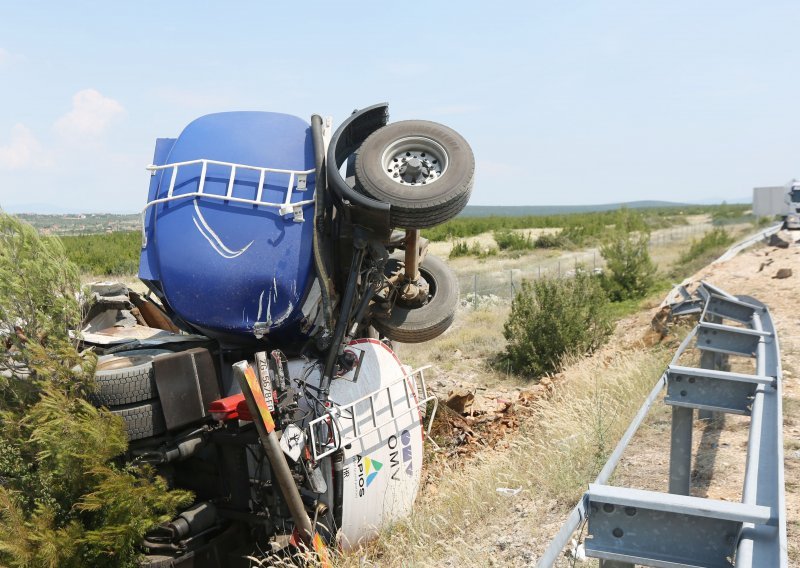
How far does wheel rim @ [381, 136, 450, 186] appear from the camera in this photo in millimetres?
4684

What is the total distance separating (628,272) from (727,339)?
1548 cm

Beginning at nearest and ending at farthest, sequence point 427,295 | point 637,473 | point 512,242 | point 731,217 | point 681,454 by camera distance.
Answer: point 681,454
point 637,473
point 427,295
point 512,242
point 731,217

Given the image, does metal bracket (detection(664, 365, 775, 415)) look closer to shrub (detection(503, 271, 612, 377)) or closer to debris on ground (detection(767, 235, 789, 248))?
shrub (detection(503, 271, 612, 377))

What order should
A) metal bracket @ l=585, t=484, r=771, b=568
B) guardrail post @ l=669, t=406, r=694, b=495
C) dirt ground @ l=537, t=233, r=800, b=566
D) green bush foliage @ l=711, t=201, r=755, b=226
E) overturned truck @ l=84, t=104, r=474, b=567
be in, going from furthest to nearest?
green bush foliage @ l=711, t=201, r=755, b=226, overturned truck @ l=84, t=104, r=474, b=567, dirt ground @ l=537, t=233, r=800, b=566, guardrail post @ l=669, t=406, r=694, b=495, metal bracket @ l=585, t=484, r=771, b=568

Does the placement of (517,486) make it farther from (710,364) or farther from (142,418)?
(142,418)

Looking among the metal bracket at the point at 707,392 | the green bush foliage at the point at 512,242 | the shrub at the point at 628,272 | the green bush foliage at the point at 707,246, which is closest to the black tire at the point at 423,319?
the metal bracket at the point at 707,392

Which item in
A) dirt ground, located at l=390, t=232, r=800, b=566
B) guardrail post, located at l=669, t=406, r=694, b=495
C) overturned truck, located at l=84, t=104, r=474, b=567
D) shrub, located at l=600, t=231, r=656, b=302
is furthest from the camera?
shrub, located at l=600, t=231, r=656, b=302

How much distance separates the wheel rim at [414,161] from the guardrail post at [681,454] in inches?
80.5

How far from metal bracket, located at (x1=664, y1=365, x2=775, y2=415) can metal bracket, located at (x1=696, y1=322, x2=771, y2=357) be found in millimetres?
1238

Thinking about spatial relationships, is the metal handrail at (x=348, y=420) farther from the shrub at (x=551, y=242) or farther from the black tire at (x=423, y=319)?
the shrub at (x=551, y=242)

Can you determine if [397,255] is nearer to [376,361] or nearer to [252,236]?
[376,361]

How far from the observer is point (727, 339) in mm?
5039

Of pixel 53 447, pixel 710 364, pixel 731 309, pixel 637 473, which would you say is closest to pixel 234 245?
pixel 53 447

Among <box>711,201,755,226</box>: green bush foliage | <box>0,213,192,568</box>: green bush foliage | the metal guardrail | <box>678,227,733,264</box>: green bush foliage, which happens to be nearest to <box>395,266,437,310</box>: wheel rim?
<box>0,213,192,568</box>: green bush foliage
